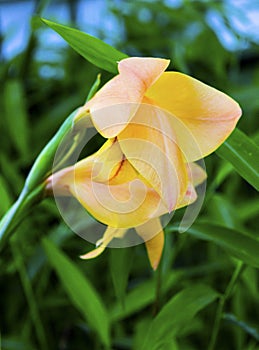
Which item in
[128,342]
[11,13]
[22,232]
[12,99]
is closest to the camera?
[128,342]

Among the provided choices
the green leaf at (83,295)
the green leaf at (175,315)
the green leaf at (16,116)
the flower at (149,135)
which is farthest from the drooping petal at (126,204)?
the green leaf at (16,116)

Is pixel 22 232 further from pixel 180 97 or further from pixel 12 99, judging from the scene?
pixel 180 97

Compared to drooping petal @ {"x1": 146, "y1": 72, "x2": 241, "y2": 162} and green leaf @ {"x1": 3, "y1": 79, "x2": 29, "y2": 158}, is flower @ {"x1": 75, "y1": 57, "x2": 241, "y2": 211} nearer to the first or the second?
drooping petal @ {"x1": 146, "y1": 72, "x2": 241, "y2": 162}

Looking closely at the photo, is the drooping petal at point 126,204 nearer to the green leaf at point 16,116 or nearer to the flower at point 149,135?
the flower at point 149,135

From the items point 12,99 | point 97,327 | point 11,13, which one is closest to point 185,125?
point 97,327

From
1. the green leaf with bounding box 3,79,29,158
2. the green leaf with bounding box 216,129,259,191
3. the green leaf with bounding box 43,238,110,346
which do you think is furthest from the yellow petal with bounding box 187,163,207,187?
the green leaf with bounding box 3,79,29,158

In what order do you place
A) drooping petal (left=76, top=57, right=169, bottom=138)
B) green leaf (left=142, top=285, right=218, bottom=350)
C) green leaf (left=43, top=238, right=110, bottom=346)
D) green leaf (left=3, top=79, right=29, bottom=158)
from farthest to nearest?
green leaf (left=3, top=79, right=29, bottom=158)
green leaf (left=43, top=238, right=110, bottom=346)
green leaf (left=142, top=285, right=218, bottom=350)
drooping petal (left=76, top=57, right=169, bottom=138)
